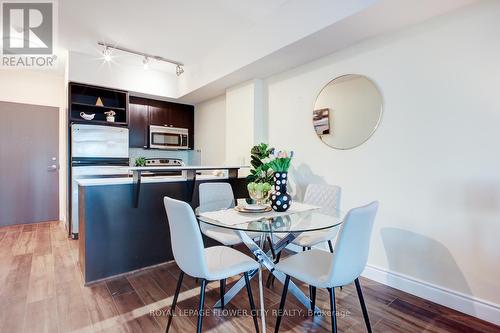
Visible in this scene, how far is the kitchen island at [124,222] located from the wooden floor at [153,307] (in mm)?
152

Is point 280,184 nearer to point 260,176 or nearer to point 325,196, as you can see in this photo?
point 325,196

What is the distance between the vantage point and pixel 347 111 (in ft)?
8.66

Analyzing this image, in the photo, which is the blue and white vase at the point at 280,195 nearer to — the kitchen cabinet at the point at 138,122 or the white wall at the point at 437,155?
the white wall at the point at 437,155

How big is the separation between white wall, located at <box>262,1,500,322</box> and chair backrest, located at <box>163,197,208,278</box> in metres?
1.79

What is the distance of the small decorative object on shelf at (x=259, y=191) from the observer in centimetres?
204

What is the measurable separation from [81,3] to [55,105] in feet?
9.17

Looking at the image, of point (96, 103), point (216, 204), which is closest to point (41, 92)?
point (96, 103)

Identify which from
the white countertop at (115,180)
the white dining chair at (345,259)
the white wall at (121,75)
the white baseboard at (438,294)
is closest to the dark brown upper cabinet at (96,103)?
the white wall at (121,75)

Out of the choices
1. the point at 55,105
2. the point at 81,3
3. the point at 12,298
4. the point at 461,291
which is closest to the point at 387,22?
the point at 461,291

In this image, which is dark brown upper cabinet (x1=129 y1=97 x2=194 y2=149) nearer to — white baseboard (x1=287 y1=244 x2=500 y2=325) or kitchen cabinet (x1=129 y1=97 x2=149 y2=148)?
kitchen cabinet (x1=129 y1=97 x2=149 y2=148)

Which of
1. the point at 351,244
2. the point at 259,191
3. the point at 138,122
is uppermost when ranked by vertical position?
the point at 138,122

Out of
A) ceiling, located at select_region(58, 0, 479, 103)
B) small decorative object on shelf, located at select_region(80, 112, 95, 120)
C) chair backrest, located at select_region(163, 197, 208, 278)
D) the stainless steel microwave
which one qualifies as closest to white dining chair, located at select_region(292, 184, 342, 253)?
chair backrest, located at select_region(163, 197, 208, 278)

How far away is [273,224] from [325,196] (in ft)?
3.32

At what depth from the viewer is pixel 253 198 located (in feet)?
7.08
